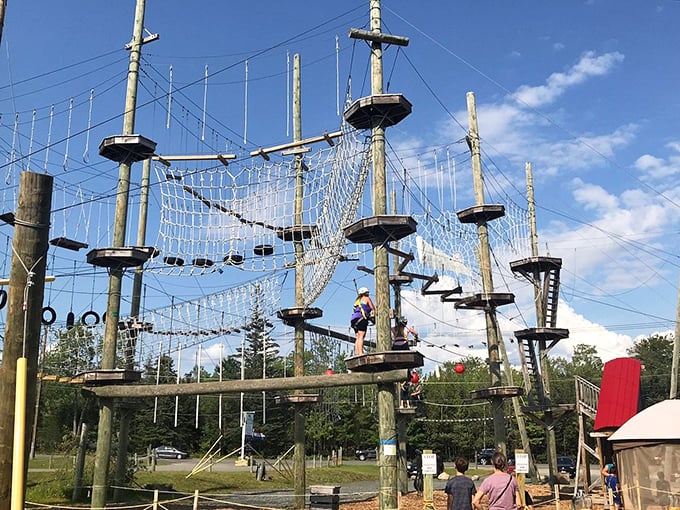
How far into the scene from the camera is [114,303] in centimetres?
1296

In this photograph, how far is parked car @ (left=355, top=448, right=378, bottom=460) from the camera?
50938 millimetres

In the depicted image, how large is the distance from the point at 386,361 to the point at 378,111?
161 inches

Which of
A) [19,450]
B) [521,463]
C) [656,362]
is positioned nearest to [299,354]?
[521,463]

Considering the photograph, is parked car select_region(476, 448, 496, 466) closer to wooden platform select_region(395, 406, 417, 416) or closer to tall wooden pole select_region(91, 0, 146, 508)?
wooden platform select_region(395, 406, 417, 416)

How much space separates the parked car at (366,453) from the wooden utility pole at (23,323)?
47437 millimetres

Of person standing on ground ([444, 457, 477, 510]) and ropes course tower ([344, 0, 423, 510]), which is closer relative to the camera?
person standing on ground ([444, 457, 477, 510])

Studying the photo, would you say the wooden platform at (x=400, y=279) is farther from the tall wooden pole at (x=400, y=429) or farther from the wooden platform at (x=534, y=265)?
the wooden platform at (x=534, y=265)

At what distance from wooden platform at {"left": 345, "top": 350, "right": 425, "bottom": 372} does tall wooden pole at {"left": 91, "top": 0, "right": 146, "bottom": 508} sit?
529 centimetres

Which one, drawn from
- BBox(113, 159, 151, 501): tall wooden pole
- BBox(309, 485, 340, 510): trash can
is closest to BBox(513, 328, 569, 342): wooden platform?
BBox(309, 485, 340, 510): trash can

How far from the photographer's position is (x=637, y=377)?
17188 millimetres

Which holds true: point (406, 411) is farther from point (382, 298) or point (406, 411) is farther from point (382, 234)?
point (382, 234)

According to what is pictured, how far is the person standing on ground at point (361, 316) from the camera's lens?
455 inches

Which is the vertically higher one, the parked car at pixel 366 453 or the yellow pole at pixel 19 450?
the yellow pole at pixel 19 450

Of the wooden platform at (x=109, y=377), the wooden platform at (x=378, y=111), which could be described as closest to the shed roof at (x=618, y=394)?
the wooden platform at (x=378, y=111)
